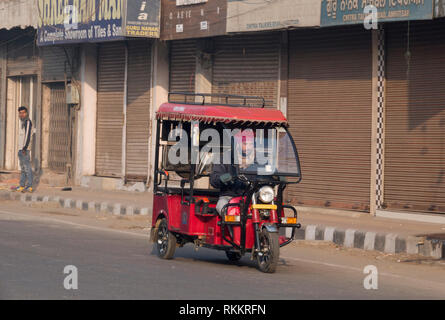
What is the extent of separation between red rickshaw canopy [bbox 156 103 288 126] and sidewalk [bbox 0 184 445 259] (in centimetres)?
320

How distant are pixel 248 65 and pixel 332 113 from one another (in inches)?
107

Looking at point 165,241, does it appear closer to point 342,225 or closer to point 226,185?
point 226,185

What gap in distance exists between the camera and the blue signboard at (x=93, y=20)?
19094 mm

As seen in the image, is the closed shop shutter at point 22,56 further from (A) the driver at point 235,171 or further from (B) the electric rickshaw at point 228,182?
(A) the driver at point 235,171

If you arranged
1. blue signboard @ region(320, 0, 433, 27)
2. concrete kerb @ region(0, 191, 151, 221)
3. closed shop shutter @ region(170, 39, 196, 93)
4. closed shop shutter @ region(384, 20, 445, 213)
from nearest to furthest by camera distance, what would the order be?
blue signboard @ region(320, 0, 433, 27) → closed shop shutter @ region(384, 20, 445, 213) → concrete kerb @ region(0, 191, 151, 221) → closed shop shutter @ region(170, 39, 196, 93)

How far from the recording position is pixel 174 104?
10.4m

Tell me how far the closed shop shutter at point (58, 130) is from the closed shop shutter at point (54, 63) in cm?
28

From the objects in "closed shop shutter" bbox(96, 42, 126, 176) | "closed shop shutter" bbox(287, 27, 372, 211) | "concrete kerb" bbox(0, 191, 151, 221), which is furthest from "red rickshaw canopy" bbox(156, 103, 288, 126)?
"closed shop shutter" bbox(96, 42, 126, 176)

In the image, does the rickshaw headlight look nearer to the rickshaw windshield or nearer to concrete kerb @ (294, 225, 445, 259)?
the rickshaw windshield

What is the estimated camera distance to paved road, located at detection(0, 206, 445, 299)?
745cm

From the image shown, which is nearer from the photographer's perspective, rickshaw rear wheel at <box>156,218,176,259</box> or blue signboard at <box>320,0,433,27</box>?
rickshaw rear wheel at <box>156,218,176,259</box>

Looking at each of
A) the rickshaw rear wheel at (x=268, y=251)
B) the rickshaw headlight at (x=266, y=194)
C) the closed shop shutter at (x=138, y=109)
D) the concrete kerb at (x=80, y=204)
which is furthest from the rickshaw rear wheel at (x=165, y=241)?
the closed shop shutter at (x=138, y=109)
